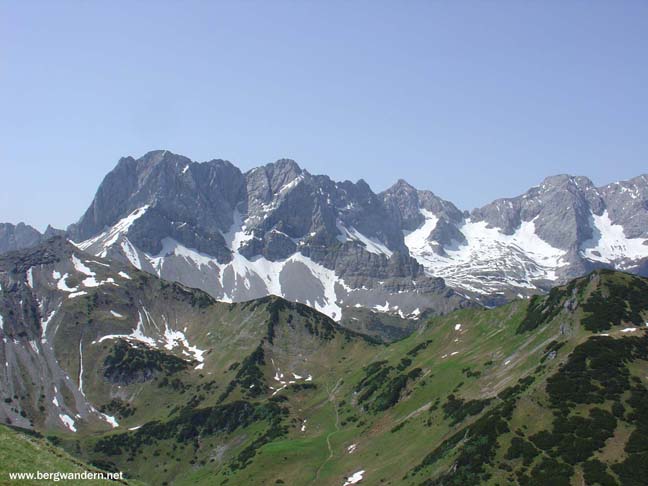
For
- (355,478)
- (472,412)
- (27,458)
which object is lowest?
(355,478)

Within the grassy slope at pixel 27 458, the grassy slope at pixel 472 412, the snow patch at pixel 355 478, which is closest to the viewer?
the grassy slope at pixel 27 458

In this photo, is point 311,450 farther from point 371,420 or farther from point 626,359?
point 626,359

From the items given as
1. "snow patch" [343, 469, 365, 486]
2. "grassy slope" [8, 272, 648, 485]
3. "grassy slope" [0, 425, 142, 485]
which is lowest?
"snow patch" [343, 469, 365, 486]

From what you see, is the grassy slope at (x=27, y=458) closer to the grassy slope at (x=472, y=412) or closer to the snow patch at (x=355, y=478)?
the grassy slope at (x=472, y=412)

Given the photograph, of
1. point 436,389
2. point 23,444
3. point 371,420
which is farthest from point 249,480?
point 23,444

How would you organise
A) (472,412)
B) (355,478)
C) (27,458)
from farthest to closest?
(355,478) → (472,412) → (27,458)

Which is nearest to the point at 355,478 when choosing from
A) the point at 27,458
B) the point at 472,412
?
the point at 472,412

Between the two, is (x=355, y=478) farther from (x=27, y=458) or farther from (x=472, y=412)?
(x=27, y=458)

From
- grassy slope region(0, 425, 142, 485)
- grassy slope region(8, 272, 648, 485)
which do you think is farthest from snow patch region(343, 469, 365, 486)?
grassy slope region(0, 425, 142, 485)

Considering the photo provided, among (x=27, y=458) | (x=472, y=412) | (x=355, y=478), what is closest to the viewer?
(x=27, y=458)

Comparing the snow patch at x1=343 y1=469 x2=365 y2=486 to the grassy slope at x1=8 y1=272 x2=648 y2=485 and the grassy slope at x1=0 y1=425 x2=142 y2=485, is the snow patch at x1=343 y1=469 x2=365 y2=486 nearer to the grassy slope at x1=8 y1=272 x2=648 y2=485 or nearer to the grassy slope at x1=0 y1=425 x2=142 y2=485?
the grassy slope at x1=8 y1=272 x2=648 y2=485

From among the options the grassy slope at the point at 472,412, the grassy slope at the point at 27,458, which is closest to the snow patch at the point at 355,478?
the grassy slope at the point at 472,412

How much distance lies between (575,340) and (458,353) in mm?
61534

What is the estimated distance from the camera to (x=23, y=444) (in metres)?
44.7
